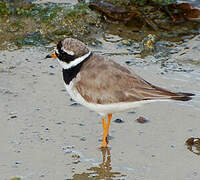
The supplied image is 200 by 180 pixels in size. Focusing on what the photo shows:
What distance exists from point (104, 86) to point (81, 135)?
2.20ft

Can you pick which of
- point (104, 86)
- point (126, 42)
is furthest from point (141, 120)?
point (126, 42)

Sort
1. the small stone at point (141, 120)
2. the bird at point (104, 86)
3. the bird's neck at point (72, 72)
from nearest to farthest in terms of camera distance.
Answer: the bird at point (104, 86) → the bird's neck at point (72, 72) → the small stone at point (141, 120)

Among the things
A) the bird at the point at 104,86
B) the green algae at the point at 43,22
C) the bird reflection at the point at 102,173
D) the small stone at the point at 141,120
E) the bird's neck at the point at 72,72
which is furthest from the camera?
the green algae at the point at 43,22

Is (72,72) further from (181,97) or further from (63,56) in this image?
(181,97)

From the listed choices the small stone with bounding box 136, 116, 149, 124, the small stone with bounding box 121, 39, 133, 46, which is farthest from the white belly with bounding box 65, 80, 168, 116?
the small stone with bounding box 121, 39, 133, 46

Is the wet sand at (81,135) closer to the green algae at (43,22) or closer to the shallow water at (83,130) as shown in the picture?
the shallow water at (83,130)

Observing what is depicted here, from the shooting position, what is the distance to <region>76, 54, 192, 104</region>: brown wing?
492 cm

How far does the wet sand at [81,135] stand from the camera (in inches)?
188

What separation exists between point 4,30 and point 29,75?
58.0 inches

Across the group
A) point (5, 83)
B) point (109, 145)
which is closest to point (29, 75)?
point (5, 83)

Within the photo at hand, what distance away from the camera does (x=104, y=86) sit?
16.4ft

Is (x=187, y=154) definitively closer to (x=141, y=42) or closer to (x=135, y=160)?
(x=135, y=160)

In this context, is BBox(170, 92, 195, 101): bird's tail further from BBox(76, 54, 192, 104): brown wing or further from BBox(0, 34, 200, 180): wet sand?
BBox(0, 34, 200, 180): wet sand

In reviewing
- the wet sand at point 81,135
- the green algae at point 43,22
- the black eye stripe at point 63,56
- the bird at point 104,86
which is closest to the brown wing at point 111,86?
the bird at point 104,86
